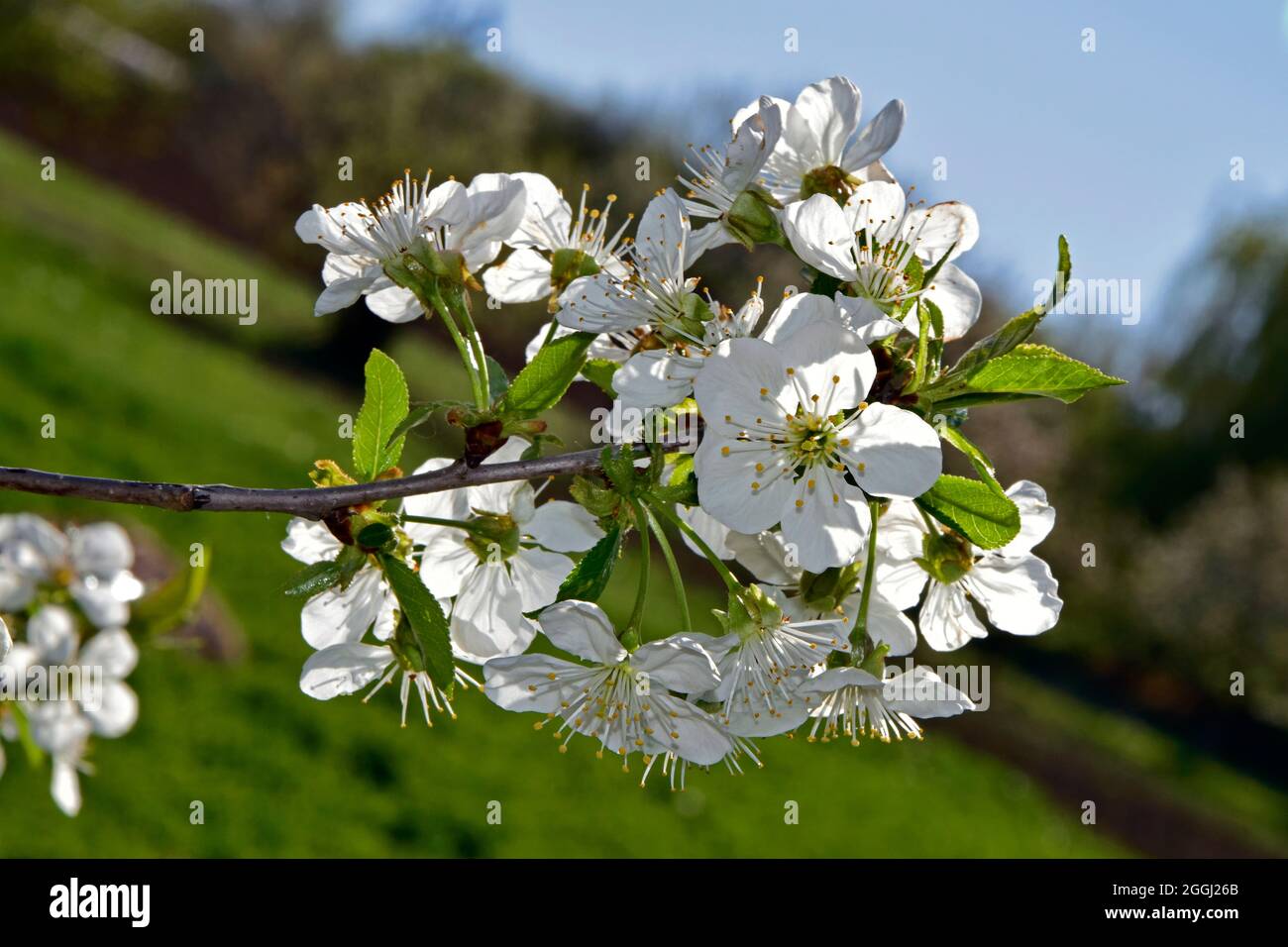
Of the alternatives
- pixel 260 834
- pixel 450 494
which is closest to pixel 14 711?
pixel 450 494

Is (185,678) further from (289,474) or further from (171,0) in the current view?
(171,0)

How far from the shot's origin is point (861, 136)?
1160 millimetres

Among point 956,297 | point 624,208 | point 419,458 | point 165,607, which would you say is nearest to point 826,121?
point 956,297

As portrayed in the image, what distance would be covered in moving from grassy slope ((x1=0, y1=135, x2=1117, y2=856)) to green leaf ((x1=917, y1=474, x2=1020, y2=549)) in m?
3.96

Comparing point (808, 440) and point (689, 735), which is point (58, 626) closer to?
point (689, 735)

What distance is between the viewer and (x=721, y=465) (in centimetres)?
102

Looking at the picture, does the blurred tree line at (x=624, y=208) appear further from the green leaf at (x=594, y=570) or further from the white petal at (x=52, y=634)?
the green leaf at (x=594, y=570)

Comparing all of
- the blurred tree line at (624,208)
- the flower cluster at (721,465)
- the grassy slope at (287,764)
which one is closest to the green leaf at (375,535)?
the flower cluster at (721,465)

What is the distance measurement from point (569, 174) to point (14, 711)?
49.9 ft

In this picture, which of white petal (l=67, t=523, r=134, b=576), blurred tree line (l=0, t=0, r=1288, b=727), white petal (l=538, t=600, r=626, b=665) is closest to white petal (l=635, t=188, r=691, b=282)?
white petal (l=538, t=600, r=626, b=665)

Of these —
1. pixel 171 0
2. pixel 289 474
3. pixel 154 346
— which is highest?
pixel 171 0

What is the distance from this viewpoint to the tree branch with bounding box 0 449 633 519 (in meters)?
A: 1.04

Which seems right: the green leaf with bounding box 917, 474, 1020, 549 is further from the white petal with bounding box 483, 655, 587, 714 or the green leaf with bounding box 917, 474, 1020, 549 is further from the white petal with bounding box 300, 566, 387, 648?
the white petal with bounding box 300, 566, 387, 648

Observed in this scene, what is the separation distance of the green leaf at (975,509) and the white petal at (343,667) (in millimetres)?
560
